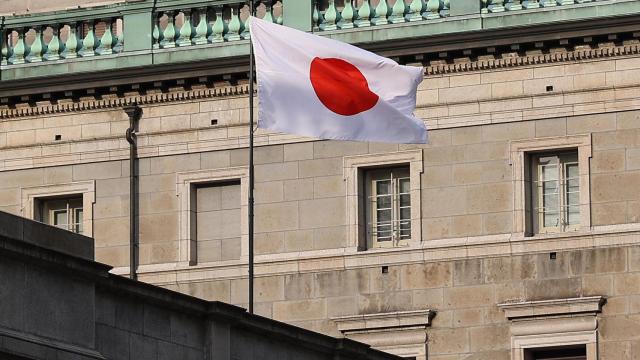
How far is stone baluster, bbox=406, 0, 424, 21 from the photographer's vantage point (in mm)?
60031

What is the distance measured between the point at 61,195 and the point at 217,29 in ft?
14.7

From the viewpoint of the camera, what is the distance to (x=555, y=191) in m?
58.0

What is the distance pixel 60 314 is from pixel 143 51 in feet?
79.4

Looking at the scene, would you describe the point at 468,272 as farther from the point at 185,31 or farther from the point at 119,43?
the point at 119,43

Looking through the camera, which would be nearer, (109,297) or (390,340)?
(109,297)

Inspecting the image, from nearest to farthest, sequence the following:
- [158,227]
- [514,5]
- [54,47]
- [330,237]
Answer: [514,5] < [330,237] < [158,227] < [54,47]

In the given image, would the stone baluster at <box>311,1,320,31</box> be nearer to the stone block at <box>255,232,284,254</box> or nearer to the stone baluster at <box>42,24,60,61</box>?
the stone block at <box>255,232,284,254</box>

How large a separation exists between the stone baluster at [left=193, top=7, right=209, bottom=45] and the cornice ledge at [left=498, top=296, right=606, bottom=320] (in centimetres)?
862

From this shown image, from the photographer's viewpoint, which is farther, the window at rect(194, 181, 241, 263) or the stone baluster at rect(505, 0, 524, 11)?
the window at rect(194, 181, 241, 263)

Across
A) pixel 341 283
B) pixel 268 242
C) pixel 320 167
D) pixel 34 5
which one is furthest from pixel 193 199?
pixel 34 5

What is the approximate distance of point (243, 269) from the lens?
60312 mm

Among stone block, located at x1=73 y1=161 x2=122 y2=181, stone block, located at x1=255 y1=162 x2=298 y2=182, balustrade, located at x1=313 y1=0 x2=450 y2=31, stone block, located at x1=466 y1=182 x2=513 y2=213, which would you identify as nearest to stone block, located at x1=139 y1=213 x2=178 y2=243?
stone block, located at x1=73 y1=161 x2=122 y2=181

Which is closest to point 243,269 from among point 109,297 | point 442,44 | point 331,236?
point 331,236

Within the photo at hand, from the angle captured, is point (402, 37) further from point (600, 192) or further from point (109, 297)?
point (109, 297)
